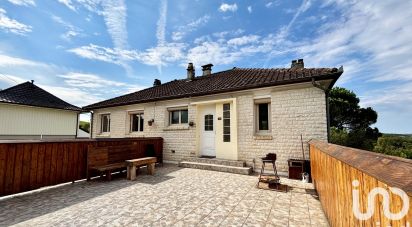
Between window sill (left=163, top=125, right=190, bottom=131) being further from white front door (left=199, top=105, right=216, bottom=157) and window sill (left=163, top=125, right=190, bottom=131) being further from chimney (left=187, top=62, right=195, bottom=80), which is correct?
chimney (left=187, top=62, right=195, bottom=80)

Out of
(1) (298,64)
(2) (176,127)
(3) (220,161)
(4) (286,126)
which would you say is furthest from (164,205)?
(1) (298,64)

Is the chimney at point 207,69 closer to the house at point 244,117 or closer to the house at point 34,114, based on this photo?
the house at point 244,117

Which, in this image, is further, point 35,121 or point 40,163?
point 35,121

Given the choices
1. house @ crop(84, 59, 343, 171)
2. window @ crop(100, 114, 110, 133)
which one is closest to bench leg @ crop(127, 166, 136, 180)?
house @ crop(84, 59, 343, 171)

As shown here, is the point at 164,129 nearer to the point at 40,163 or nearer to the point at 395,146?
the point at 40,163

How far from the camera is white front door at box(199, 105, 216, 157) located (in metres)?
8.59

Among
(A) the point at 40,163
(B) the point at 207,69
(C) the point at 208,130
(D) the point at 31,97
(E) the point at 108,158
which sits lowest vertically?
(E) the point at 108,158

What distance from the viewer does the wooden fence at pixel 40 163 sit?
14.4 feet

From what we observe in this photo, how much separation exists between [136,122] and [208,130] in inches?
200

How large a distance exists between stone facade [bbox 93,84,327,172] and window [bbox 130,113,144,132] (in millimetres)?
2228

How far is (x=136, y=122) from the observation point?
11266 mm

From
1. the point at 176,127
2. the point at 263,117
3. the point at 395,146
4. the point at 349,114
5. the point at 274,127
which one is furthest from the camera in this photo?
the point at 349,114

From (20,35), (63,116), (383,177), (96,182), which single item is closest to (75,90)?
(63,116)

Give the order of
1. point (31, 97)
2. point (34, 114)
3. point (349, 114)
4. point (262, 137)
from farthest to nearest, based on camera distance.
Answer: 1. point (349, 114)
2. point (31, 97)
3. point (34, 114)
4. point (262, 137)
